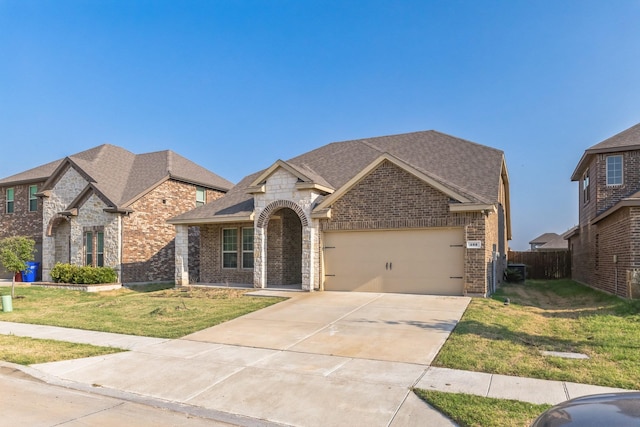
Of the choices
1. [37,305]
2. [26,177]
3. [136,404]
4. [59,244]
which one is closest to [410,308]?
[136,404]

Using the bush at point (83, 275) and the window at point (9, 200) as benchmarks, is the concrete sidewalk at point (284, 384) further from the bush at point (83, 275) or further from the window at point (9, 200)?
the window at point (9, 200)

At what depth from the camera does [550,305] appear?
574 inches

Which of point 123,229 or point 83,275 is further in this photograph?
point 123,229

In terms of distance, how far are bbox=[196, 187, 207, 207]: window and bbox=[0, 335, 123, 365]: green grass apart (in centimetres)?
1581

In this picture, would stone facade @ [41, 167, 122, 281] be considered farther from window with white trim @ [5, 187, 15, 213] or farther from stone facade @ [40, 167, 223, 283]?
window with white trim @ [5, 187, 15, 213]

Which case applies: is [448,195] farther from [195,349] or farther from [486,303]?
[195,349]

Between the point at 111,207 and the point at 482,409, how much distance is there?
19.7 metres

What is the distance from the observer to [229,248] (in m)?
19.8

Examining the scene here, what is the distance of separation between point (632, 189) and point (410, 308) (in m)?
11.1

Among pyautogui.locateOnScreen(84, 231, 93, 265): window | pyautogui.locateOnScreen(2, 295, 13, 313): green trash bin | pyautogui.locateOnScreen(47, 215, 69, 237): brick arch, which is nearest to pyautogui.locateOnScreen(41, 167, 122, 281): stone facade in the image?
pyautogui.locateOnScreen(47, 215, 69, 237): brick arch

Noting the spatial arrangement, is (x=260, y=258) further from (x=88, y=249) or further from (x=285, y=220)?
(x=88, y=249)

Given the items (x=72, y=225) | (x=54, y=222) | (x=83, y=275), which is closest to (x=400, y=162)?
(x=83, y=275)

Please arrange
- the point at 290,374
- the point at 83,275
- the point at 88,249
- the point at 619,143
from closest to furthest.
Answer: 1. the point at 290,374
2. the point at 619,143
3. the point at 83,275
4. the point at 88,249

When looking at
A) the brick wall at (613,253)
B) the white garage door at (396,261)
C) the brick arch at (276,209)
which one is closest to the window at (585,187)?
the brick wall at (613,253)
